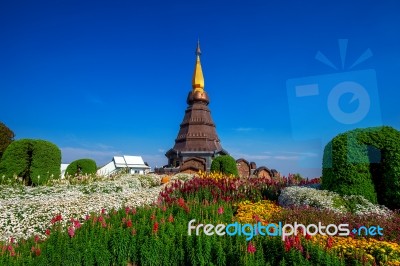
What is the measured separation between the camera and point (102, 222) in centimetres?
628

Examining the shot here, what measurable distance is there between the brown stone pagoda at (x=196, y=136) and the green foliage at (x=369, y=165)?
29.2m

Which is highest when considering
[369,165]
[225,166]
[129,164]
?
[129,164]

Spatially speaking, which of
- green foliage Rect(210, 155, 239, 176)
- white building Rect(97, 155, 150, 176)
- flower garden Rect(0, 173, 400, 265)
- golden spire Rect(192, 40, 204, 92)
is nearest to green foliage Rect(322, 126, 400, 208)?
flower garden Rect(0, 173, 400, 265)

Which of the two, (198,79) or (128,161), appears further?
(198,79)

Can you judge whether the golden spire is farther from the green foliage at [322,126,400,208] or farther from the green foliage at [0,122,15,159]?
the green foliage at [322,126,400,208]

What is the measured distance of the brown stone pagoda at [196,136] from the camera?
41.4 metres

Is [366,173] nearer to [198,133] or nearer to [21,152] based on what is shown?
[21,152]

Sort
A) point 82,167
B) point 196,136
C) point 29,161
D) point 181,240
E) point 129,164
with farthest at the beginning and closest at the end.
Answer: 1. point 129,164
2. point 196,136
3. point 82,167
4. point 29,161
5. point 181,240

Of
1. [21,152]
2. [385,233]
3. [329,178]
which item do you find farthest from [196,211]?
[21,152]

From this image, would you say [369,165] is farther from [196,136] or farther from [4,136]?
[196,136]

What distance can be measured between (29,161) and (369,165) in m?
17.8

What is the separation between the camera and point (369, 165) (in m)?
9.75

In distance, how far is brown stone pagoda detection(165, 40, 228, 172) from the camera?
4141cm

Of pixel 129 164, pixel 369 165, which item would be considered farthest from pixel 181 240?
pixel 129 164
